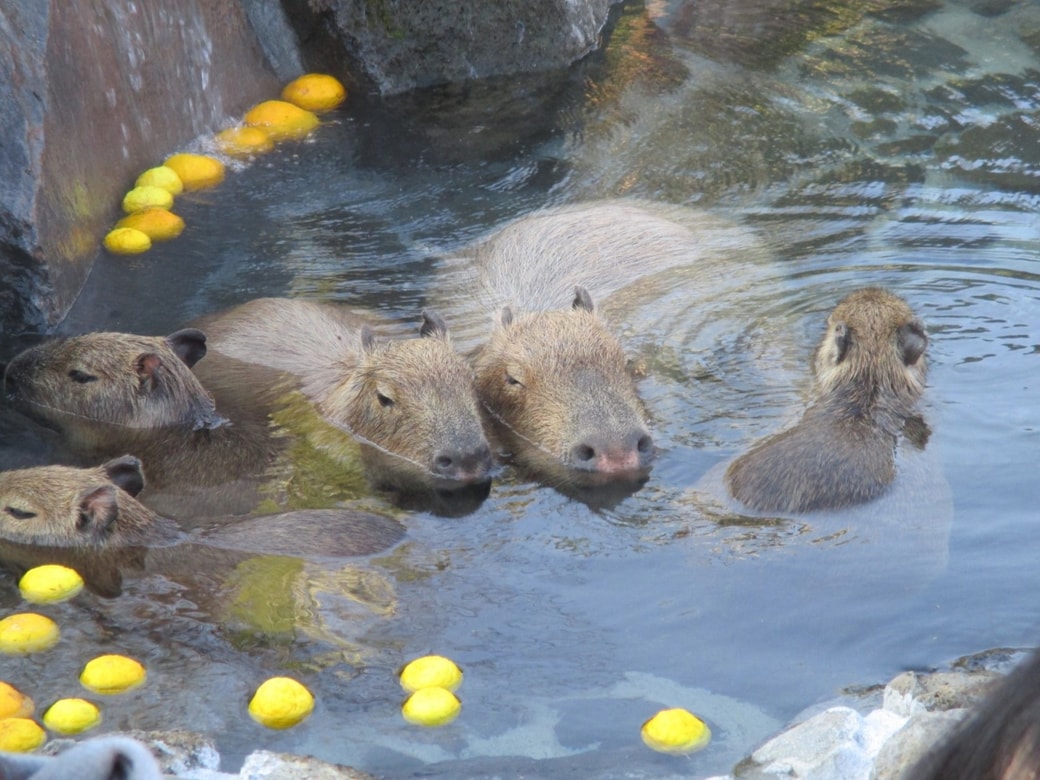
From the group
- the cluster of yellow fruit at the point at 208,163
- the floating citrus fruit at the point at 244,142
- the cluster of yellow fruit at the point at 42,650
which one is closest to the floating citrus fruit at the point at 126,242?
the cluster of yellow fruit at the point at 208,163

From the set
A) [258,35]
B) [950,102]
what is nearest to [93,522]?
[258,35]

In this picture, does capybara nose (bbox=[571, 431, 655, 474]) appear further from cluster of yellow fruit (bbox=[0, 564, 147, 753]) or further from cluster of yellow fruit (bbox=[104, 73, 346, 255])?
cluster of yellow fruit (bbox=[104, 73, 346, 255])

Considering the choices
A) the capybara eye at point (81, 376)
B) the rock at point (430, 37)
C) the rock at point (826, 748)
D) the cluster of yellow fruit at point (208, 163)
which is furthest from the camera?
the rock at point (430, 37)

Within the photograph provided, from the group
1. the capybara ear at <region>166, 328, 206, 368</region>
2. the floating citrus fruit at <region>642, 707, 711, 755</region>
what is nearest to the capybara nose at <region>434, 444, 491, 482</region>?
the capybara ear at <region>166, 328, 206, 368</region>

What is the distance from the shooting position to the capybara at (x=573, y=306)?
5.83 m

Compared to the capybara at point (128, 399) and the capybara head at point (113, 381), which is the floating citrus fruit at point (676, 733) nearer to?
the capybara at point (128, 399)

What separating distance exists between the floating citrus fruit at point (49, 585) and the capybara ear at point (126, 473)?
0.60m

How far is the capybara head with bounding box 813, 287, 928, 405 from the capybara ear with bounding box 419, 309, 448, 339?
1.75 m

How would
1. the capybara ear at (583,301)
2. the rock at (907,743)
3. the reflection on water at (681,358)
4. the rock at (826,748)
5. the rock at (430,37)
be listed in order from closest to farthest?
the rock at (907,743) < the rock at (826,748) < the reflection on water at (681,358) < the capybara ear at (583,301) < the rock at (430,37)

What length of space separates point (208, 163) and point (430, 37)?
2.16 meters

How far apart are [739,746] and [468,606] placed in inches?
47.2

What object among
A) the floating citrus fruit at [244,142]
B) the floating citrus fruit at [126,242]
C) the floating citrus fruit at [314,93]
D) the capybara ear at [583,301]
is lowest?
the capybara ear at [583,301]

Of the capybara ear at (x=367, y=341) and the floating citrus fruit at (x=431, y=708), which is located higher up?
the capybara ear at (x=367, y=341)

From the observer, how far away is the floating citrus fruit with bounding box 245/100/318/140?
886cm
